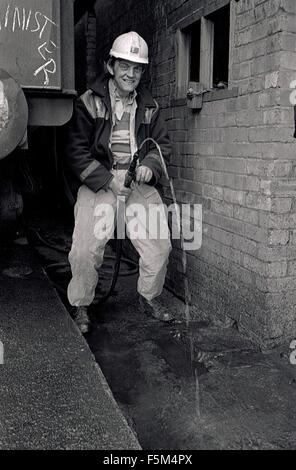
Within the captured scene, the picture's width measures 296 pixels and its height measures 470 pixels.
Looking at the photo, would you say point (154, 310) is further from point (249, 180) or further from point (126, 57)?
point (126, 57)

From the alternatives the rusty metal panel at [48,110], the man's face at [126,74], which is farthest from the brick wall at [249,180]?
the rusty metal panel at [48,110]

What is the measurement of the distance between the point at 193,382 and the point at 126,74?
2.26 m

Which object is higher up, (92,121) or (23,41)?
(23,41)

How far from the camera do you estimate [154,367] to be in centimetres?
A: 370

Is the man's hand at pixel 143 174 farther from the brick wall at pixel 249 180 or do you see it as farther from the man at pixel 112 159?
the brick wall at pixel 249 180

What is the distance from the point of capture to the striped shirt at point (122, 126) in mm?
4191

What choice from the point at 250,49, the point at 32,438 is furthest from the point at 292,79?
the point at 32,438

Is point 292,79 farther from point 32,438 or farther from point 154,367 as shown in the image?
point 32,438

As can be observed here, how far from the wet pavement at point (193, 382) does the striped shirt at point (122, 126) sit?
4.61 ft

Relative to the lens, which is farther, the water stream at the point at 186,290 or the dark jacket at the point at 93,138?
the dark jacket at the point at 93,138

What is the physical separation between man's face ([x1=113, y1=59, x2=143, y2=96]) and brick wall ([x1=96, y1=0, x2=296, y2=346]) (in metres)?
0.72

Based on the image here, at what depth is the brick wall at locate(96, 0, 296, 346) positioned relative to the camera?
3607 millimetres

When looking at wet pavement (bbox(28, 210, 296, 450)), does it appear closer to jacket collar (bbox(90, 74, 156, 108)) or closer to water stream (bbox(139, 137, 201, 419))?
water stream (bbox(139, 137, 201, 419))

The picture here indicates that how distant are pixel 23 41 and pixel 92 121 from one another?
88 centimetres
